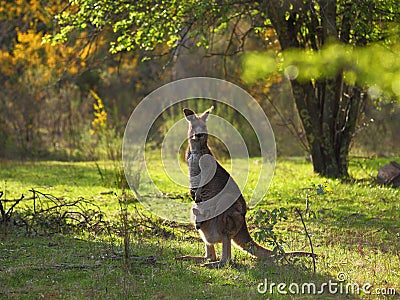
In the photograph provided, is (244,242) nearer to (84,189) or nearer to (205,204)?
(205,204)

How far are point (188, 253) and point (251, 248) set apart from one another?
86 centimetres

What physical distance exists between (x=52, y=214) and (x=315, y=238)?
137 inches

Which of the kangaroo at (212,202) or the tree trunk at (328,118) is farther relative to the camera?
the tree trunk at (328,118)

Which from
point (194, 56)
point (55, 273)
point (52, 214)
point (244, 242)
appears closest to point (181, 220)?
point (52, 214)

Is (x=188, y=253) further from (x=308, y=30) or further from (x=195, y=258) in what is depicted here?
(x=308, y=30)

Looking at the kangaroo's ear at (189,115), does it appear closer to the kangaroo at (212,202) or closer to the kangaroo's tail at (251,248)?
the kangaroo at (212,202)

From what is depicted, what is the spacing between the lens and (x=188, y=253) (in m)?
7.63

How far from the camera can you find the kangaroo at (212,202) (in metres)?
6.91

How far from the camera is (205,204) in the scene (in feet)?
22.9

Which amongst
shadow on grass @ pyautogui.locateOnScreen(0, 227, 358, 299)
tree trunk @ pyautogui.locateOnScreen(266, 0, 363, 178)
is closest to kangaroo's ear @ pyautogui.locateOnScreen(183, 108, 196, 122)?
shadow on grass @ pyautogui.locateOnScreen(0, 227, 358, 299)

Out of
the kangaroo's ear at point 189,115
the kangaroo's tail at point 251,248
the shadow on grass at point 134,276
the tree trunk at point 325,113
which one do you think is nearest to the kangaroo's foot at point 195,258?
the shadow on grass at point 134,276

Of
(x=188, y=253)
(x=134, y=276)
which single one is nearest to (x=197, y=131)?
(x=188, y=253)

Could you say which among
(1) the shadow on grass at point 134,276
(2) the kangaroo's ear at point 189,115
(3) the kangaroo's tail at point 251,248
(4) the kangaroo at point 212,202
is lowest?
(1) the shadow on grass at point 134,276

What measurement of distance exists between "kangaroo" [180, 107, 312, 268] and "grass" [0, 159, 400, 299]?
0.20 metres
